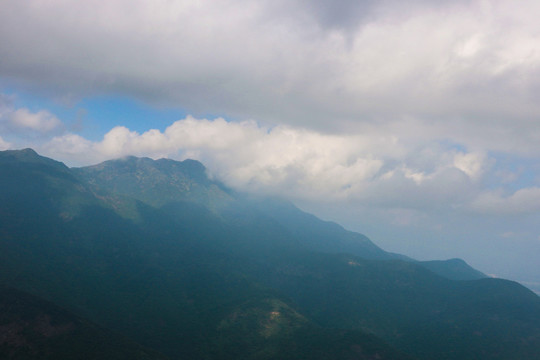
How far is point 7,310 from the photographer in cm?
16950

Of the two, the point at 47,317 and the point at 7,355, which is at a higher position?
the point at 47,317

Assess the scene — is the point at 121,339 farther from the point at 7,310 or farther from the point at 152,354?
the point at 7,310

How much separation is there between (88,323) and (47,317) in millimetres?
21952

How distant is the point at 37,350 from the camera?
158 meters

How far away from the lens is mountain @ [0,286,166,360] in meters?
158

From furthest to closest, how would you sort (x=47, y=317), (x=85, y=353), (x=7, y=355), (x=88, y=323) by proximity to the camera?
(x=88, y=323), (x=47, y=317), (x=85, y=353), (x=7, y=355)

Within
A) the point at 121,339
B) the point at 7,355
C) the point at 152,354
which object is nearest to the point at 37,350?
the point at 7,355

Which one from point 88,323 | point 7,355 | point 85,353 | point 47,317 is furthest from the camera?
point 88,323

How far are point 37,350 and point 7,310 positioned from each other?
30085 mm

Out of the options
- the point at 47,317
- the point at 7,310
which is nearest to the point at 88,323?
the point at 47,317

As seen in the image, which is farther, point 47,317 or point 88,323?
point 88,323

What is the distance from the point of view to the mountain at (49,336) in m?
158

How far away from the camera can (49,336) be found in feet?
549

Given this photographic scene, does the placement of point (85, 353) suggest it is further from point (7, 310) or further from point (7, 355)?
point (7, 310)
